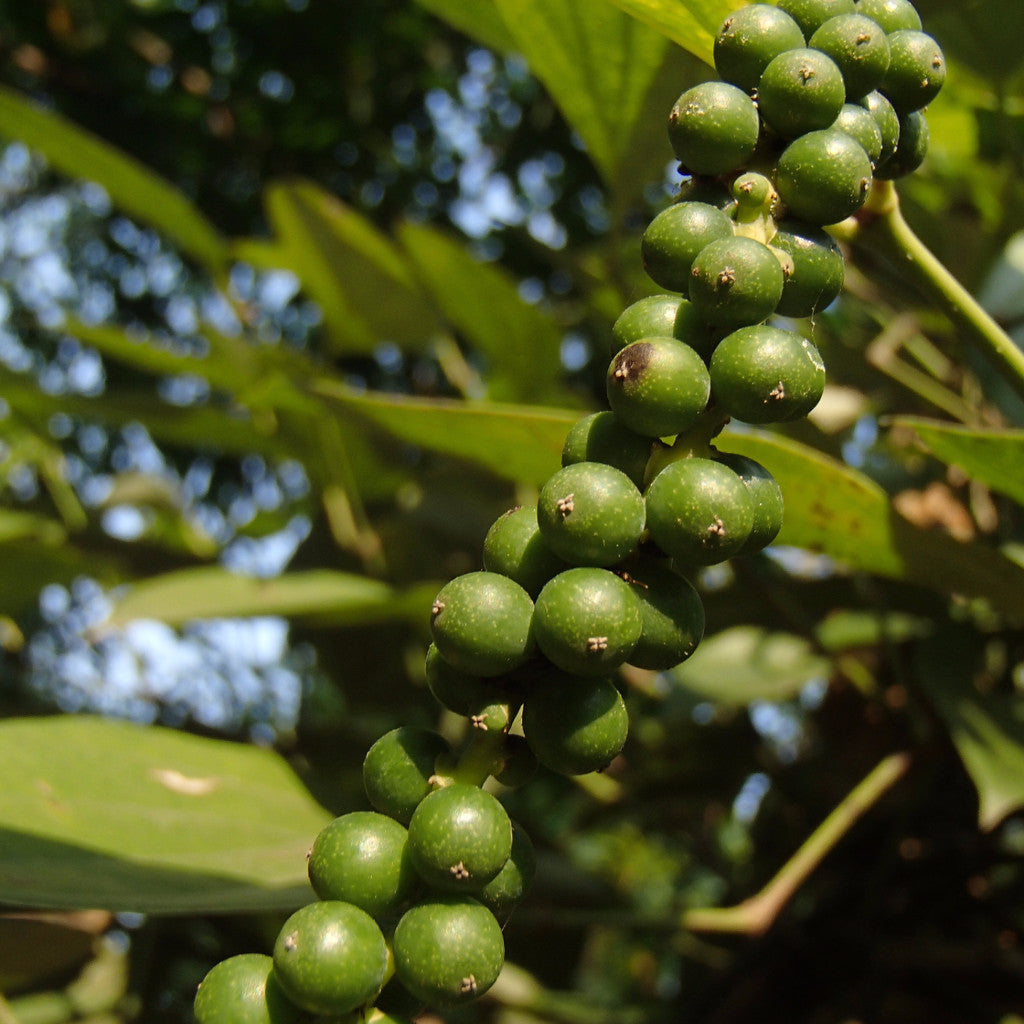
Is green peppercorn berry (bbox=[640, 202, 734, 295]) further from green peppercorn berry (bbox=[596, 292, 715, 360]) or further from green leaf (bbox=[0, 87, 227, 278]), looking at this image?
green leaf (bbox=[0, 87, 227, 278])

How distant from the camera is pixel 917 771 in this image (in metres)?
0.82

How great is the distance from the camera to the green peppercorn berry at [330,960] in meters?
0.27

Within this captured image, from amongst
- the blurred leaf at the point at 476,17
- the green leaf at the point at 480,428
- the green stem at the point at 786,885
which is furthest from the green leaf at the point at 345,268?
the green stem at the point at 786,885

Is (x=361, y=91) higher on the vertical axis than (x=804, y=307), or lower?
lower

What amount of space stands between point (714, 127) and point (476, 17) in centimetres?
49

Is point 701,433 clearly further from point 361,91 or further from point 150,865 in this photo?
point 361,91

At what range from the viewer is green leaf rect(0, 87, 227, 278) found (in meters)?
0.92

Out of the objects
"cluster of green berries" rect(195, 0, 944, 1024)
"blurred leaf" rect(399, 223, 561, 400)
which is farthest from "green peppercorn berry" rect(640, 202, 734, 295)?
"blurred leaf" rect(399, 223, 561, 400)

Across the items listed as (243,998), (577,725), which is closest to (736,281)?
(577,725)

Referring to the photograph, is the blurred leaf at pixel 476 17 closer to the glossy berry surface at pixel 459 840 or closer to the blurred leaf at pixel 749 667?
the blurred leaf at pixel 749 667

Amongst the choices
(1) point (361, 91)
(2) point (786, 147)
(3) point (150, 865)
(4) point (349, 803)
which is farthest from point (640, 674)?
(1) point (361, 91)

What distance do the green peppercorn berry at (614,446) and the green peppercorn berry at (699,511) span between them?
0.02 meters

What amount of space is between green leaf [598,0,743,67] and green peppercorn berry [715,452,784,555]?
19 centimetres

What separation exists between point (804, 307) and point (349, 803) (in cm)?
48
